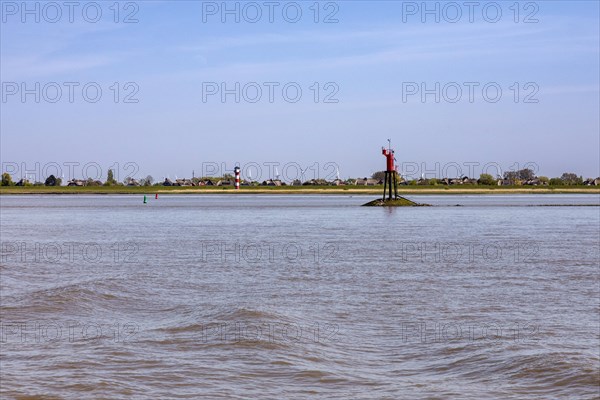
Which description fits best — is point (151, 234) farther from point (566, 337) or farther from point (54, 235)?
point (566, 337)

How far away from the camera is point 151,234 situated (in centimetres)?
4619

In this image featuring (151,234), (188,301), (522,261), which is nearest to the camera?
(188,301)

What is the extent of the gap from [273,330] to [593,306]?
23.8ft

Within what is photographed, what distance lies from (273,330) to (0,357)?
4628mm

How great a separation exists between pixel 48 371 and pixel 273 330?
14.3 feet

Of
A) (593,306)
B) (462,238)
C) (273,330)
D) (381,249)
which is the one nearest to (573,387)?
(273,330)

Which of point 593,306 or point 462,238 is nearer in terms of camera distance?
point 593,306

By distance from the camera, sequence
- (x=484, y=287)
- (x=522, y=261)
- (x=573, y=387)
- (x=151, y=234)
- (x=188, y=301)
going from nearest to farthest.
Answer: (x=573, y=387) → (x=188, y=301) → (x=484, y=287) → (x=522, y=261) → (x=151, y=234)

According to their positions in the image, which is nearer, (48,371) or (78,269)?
(48,371)

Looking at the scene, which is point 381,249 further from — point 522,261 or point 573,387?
point 573,387

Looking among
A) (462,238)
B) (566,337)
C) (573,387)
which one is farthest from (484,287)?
(462,238)

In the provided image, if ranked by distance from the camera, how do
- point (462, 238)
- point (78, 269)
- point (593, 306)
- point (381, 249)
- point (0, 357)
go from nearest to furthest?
point (0, 357)
point (593, 306)
point (78, 269)
point (381, 249)
point (462, 238)

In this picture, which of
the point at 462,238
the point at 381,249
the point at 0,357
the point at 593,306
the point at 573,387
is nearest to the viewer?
the point at 573,387

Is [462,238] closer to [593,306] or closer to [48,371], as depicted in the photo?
[593,306]
